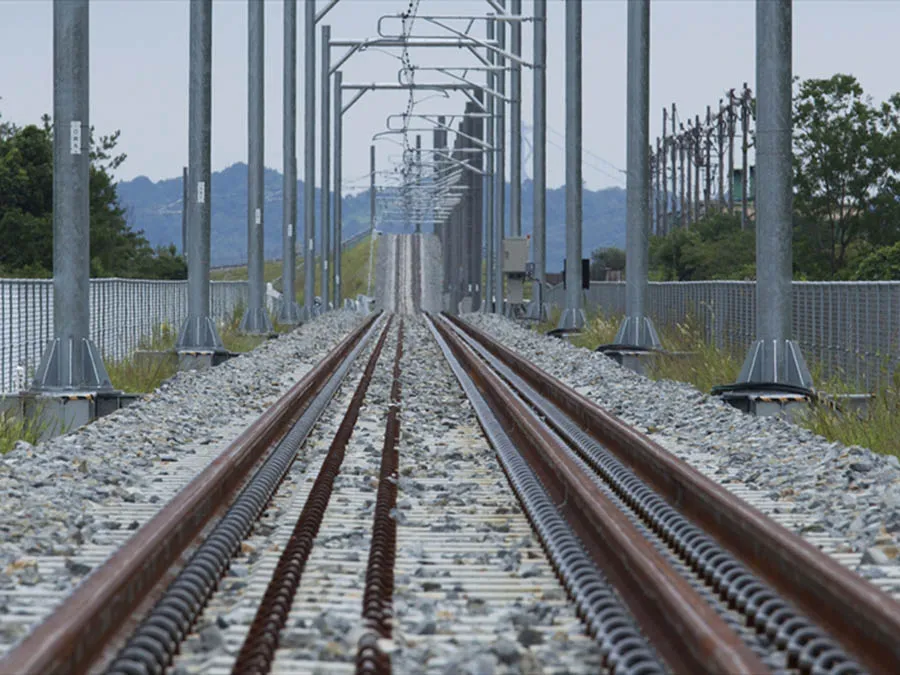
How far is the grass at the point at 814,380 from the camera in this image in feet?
40.3

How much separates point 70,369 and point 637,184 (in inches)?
428

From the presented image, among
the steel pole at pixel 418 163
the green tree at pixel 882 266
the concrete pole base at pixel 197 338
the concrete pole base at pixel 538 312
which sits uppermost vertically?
the steel pole at pixel 418 163

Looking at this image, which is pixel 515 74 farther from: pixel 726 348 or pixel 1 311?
pixel 1 311

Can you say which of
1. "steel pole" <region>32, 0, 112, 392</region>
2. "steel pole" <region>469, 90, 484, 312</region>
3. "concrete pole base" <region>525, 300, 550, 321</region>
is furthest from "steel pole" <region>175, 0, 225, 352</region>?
"steel pole" <region>469, 90, 484, 312</region>

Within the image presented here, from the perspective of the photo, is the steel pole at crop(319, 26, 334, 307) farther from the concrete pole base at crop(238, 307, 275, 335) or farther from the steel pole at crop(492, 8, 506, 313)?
the concrete pole base at crop(238, 307, 275, 335)

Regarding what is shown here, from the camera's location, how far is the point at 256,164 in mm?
33688

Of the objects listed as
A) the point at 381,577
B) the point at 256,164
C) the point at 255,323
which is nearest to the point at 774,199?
the point at 381,577

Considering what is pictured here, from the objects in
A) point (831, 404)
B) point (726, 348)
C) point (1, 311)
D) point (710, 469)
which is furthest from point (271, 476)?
point (726, 348)

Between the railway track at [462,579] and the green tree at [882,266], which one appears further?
the green tree at [882,266]

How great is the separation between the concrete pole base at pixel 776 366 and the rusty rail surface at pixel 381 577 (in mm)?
5614

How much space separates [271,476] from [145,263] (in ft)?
220

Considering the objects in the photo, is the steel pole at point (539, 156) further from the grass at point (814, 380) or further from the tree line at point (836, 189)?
the tree line at point (836, 189)

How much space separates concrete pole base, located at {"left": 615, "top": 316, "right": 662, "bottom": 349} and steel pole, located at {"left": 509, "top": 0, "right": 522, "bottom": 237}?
21.2m

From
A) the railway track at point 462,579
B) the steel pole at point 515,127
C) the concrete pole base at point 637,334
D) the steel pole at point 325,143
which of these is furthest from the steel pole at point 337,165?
the railway track at point 462,579
